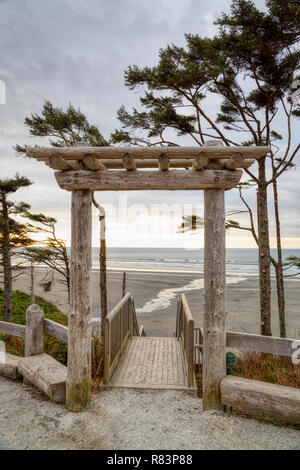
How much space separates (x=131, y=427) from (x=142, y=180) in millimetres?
3255

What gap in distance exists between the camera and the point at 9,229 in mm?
11672

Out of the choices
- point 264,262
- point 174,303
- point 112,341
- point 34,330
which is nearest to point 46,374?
point 34,330

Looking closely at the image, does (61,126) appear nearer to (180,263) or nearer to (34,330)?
(34,330)

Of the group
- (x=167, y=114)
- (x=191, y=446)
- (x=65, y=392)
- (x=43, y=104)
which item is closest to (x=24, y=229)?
(x=43, y=104)

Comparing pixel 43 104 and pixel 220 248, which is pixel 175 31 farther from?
pixel 220 248

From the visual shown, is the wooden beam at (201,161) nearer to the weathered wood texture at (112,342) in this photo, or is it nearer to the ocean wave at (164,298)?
the weathered wood texture at (112,342)

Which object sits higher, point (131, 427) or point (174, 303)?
point (131, 427)

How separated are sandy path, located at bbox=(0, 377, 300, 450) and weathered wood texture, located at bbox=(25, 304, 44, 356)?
0.76 meters

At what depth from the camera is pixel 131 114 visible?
8281mm

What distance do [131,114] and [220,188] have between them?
19.3 feet

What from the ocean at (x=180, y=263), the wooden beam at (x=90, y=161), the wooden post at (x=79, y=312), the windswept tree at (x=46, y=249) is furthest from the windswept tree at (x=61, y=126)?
the ocean at (x=180, y=263)

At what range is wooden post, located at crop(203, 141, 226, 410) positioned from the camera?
3.58 metres

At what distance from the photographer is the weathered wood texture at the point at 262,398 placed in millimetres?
3225

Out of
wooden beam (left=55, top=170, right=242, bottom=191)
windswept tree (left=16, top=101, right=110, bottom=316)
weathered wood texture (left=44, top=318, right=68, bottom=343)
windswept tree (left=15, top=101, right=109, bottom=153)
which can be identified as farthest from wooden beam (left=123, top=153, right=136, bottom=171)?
windswept tree (left=15, top=101, right=109, bottom=153)
